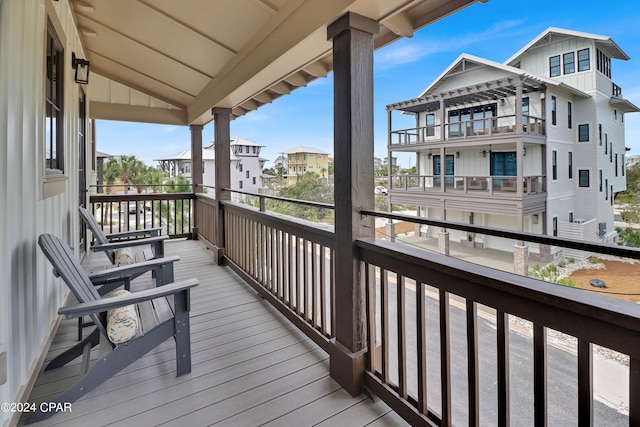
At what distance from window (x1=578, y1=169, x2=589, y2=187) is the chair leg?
9.57ft

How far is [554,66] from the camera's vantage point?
1.78m

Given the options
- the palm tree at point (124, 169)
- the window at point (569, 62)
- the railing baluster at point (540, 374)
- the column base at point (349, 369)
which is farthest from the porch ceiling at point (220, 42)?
the palm tree at point (124, 169)

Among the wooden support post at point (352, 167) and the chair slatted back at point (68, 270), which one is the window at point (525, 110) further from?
the chair slatted back at point (68, 270)

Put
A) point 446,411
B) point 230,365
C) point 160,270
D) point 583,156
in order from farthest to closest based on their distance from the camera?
point 160,270
point 230,365
point 583,156
point 446,411

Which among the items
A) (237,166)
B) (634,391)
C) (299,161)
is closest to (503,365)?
(634,391)

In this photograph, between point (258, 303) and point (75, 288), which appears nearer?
point (75, 288)

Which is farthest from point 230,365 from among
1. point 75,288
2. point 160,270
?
point 160,270

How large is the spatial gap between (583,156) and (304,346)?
2093mm

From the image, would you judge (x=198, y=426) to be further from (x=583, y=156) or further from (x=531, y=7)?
(x=531, y=7)

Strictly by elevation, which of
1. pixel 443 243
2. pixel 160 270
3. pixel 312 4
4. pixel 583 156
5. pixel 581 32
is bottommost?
pixel 160 270

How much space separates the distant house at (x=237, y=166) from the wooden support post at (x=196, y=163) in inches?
19.9

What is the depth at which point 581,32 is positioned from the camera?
1.65 metres

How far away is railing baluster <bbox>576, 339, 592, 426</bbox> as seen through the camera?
103 cm

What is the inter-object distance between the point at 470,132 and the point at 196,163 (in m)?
5.35
